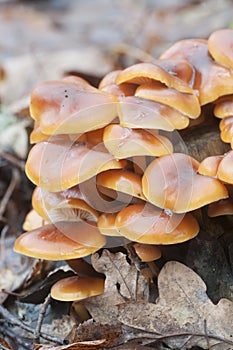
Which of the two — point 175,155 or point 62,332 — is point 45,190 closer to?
point 175,155

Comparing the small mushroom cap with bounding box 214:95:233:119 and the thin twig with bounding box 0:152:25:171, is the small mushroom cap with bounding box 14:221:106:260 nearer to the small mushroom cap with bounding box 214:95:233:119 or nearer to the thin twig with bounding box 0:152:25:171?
the small mushroom cap with bounding box 214:95:233:119

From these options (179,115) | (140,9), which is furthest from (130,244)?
(140,9)

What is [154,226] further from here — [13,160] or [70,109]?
[13,160]

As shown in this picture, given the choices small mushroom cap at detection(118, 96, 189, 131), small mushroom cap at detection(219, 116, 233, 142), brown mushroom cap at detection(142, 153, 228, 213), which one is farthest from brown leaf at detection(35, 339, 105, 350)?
small mushroom cap at detection(219, 116, 233, 142)

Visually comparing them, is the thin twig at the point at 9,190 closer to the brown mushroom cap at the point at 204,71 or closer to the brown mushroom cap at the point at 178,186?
the brown mushroom cap at the point at 204,71

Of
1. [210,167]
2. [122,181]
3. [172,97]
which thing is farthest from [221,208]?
[172,97]
